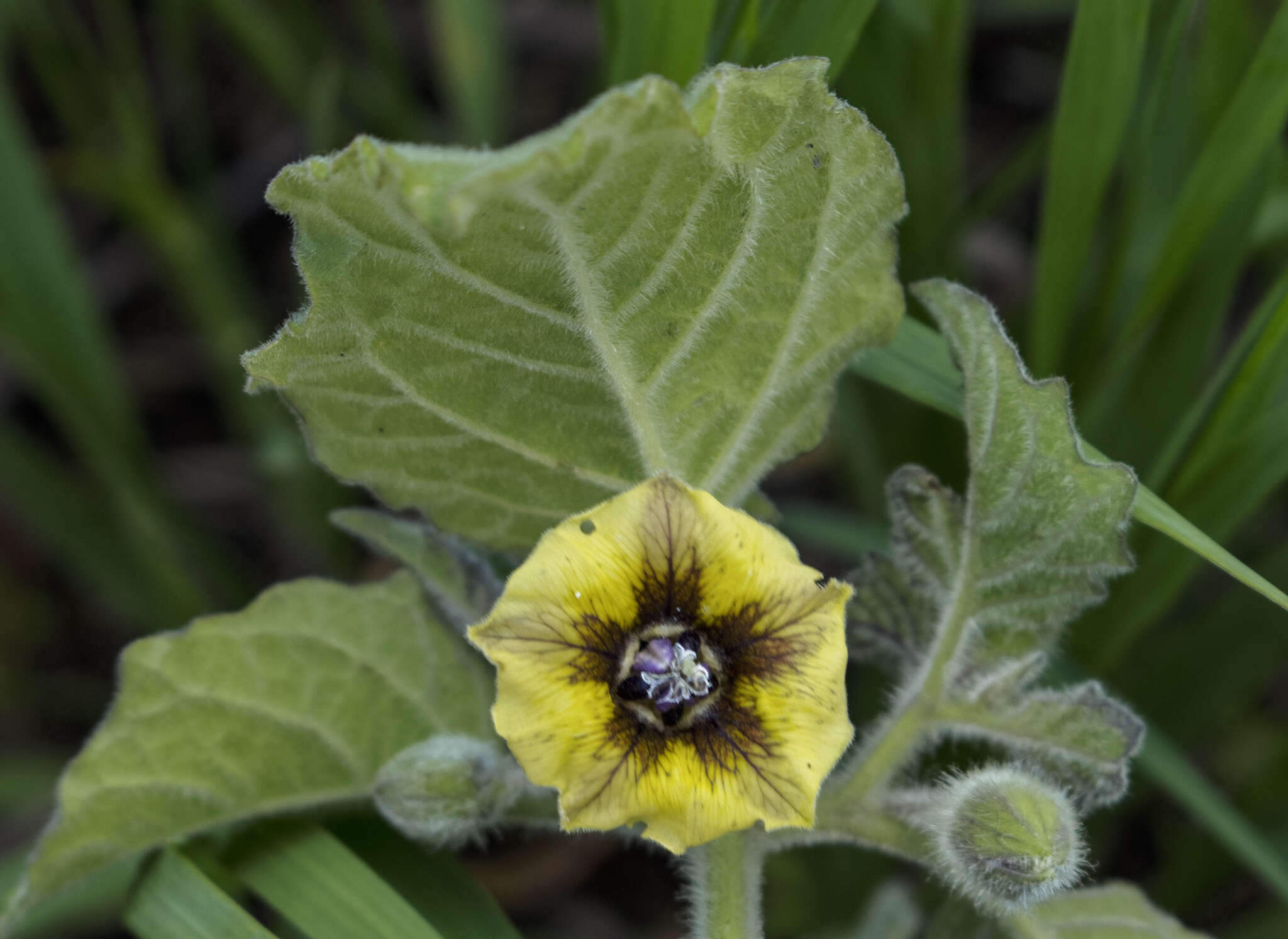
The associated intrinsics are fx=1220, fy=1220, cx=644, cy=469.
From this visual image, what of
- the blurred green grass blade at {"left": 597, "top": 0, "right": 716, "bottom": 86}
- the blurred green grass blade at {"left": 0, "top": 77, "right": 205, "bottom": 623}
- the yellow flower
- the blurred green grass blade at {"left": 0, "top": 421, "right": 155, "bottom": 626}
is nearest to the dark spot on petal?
the yellow flower

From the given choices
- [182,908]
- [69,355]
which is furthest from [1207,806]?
[69,355]

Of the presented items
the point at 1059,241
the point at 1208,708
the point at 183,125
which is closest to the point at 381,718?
the point at 1059,241

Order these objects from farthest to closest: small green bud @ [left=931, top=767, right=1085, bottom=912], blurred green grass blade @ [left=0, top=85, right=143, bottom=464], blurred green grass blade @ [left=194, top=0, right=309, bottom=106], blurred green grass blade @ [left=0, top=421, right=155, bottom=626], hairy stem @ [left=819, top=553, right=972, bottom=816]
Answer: blurred green grass blade @ [left=0, top=421, right=155, bottom=626] → blurred green grass blade @ [left=194, top=0, right=309, bottom=106] → blurred green grass blade @ [left=0, top=85, right=143, bottom=464] → hairy stem @ [left=819, top=553, right=972, bottom=816] → small green bud @ [left=931, top=767, right=1085, bottom=912]

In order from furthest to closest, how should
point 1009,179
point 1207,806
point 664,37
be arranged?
point 1009,179 → point 1207,806 → point 664,37

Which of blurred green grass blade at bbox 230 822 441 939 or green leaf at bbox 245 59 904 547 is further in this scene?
blurred green grass blade at bbox 230 822 441 939

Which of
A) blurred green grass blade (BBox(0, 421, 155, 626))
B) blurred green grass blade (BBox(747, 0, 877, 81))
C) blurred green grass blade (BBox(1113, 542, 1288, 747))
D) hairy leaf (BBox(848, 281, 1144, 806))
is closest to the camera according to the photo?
hairy leaf (BBox(848, 281, 1144, 806))

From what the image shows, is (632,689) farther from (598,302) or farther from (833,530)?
(833,530)

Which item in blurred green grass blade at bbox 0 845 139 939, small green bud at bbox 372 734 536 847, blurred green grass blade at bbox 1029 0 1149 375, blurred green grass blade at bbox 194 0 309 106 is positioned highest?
blurred green grass blade at bbox 1029 0 1149 375

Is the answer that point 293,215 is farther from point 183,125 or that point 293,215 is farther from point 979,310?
point 183,125

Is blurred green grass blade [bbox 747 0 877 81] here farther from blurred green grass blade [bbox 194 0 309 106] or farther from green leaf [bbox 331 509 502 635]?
blurred green grass blade [bbox 194 0 309 106]
